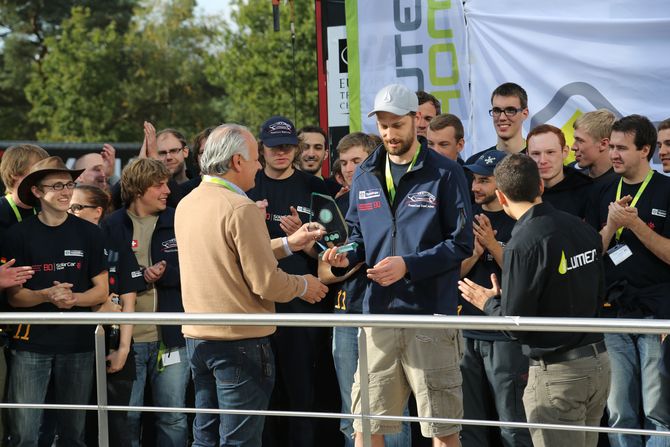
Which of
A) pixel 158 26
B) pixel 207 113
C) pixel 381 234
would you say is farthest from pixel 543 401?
pixel 158 26

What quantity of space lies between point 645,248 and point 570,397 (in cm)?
128

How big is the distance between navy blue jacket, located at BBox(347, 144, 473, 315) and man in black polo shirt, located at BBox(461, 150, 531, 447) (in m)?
0.54

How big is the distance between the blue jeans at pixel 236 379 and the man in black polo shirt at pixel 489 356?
1247mm

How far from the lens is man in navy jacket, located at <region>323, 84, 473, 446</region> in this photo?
4.75 m

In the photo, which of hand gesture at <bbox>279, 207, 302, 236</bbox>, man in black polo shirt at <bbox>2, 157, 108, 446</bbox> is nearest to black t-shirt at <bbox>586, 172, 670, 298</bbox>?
hand gesture at <bbox>279, 207, 302, 236</bbox>

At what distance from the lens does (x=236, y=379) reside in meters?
4.68

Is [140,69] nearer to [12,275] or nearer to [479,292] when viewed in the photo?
[12,275]

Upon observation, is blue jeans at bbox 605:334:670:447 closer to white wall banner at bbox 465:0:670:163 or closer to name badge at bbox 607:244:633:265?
name badge at bbox 607:244:633:265

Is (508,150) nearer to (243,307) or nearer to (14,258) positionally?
(243,307)

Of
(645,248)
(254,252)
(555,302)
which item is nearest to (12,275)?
(254,252)

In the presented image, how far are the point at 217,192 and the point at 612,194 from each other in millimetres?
2221

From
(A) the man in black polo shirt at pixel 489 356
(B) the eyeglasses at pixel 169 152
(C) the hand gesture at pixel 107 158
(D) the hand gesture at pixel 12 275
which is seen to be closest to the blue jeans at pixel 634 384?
(A) the man in black polo shirt at pixel 489 356

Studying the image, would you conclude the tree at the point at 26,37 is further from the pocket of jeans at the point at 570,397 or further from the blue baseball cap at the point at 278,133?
the pocket of jeans at the point at 570,397

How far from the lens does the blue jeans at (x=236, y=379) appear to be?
4.68 m
